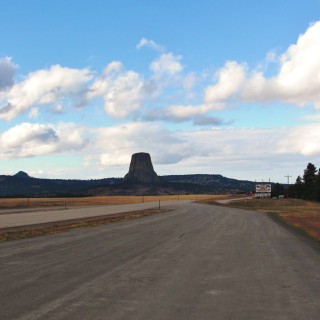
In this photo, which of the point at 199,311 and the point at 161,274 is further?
the point at 161,274

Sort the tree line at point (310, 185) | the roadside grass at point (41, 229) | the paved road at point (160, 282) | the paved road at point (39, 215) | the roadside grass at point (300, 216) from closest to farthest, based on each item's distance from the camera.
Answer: the paved road at point (160, 282), the roadside grass at point (41, 229), the roadside grass at point (300, 216), the paved road at point (39, 215), the tree line at point (310, 185)

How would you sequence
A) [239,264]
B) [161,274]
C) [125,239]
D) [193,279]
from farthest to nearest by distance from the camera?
[125,239] < [239,264] < [161,274] < [193,279]

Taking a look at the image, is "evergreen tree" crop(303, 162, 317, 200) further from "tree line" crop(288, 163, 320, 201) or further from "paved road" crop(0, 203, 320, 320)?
"paved road" crop(0, 203, 320, 320)

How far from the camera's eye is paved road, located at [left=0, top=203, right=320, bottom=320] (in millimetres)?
7727

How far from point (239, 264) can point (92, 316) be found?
22.5 feet

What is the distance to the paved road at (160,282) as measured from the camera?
304 inches

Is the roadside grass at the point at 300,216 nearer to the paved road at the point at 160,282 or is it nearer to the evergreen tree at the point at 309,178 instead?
the paved road at the point at 160,282

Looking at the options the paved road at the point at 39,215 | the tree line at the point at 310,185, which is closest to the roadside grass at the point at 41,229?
the paved road at the point at 39,215

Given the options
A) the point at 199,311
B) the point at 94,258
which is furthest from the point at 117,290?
the point at 94,258

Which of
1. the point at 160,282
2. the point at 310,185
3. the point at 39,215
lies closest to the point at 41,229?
the point at 160,282

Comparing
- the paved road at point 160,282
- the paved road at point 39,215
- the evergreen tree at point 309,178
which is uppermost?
the evergreen tree at point 309,178

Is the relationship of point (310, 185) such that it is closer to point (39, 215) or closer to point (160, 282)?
point (39, 215)

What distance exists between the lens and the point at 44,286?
10016 millimetres

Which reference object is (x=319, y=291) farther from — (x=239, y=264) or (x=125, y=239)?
(x=125, y=239)
